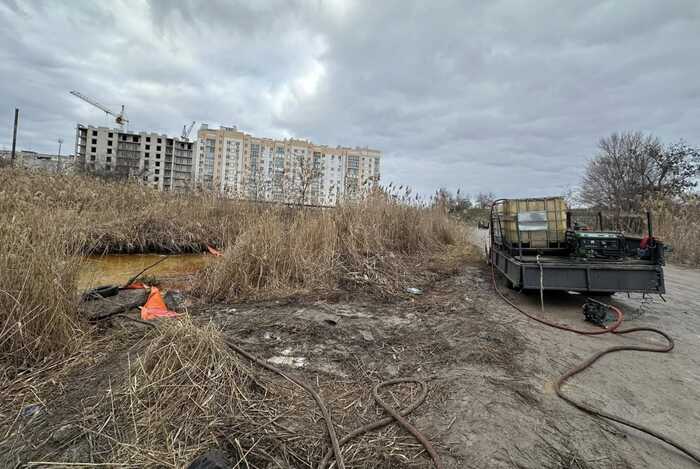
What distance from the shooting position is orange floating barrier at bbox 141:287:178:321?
119 inches

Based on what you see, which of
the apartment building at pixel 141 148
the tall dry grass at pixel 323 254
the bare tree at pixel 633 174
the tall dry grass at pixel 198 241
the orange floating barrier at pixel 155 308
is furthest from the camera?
the apartment building at pixel 141 148

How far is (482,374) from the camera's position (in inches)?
84.7

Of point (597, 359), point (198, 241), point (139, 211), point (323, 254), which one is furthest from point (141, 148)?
point (597, 359)

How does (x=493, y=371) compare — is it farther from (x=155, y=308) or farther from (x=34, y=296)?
(x=155, y=308)

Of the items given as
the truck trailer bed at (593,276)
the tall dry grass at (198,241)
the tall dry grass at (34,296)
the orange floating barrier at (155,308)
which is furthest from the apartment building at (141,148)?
the truck trailer bed at (593,276)

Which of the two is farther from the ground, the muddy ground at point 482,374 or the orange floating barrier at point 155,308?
the orange floating barrier at point 155,308

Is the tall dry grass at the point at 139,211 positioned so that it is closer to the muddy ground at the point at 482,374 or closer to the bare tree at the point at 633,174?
the muddy ground at the point at 482,374

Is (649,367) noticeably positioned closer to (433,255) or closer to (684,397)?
(684,397)

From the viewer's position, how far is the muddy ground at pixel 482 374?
1.47 metres

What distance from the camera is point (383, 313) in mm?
3586

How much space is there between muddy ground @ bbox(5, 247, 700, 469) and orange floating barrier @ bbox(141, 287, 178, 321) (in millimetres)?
300

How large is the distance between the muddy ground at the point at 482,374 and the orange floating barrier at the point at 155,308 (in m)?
0.30

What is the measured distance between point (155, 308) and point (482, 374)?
327cm

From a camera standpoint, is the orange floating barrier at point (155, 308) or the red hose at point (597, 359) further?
the orange floating barrier at point (155, 308)
